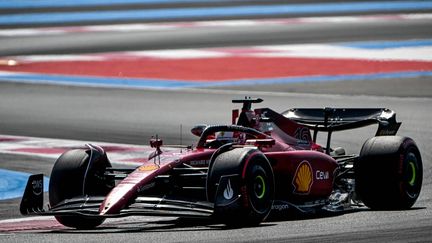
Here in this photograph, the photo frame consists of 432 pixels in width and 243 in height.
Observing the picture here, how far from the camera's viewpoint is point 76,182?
1222cm

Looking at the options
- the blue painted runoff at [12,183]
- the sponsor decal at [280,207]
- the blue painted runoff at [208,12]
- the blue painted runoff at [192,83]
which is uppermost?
the blue painted runoff at [208,12]

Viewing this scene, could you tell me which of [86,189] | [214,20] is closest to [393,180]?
[86,189]

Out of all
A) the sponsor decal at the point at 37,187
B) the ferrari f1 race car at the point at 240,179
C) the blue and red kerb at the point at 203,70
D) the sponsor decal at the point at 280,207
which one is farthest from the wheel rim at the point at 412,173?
the blue and red kerb at the point at 203,70

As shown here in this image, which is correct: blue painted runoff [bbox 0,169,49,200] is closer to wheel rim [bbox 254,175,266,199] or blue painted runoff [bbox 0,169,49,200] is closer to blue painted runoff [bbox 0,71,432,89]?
wheel rim [bbox 254,175,266,199]

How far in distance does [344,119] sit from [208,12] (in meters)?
33.1

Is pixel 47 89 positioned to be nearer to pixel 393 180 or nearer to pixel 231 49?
pixel 231 49

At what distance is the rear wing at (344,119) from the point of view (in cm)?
1385

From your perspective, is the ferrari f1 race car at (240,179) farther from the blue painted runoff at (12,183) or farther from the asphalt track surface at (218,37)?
the asphalt track surface at (218,37)

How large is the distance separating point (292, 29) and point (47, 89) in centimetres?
1388

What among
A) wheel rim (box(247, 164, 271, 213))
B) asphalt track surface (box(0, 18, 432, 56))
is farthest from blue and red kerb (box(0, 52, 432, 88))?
wheel rim (box(247, 164, 271, 213))

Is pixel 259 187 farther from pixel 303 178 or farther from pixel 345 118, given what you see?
pixel 345 118

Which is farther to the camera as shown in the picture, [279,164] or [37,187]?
[279,164]

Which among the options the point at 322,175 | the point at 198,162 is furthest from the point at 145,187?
the point at 322,175

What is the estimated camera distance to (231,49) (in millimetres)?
33781
